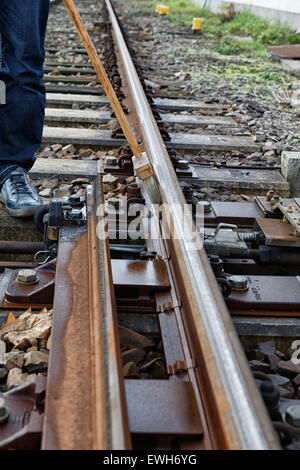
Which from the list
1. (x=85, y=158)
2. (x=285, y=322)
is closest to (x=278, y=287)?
(x=285, y=322)

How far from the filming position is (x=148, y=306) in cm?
205

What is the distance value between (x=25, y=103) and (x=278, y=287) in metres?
1.53

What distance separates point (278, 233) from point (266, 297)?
0.38 meters

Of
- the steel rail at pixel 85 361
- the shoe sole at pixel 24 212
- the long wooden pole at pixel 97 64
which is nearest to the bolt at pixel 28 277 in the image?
the steel rail at pixel 85 361

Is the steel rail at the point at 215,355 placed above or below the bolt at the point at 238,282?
below

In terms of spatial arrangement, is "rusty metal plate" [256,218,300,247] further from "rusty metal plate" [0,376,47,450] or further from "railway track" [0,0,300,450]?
"rusty metal plate" [0,376,47,450]

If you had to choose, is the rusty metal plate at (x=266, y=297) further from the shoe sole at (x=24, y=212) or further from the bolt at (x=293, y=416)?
the shoe sole at (x=24, y=212)

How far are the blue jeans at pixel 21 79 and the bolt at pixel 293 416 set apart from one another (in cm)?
177

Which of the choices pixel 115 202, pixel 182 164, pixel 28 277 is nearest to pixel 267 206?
pixel 115 202

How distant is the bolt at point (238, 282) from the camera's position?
207cm

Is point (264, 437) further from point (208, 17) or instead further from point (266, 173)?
point (208, 17)

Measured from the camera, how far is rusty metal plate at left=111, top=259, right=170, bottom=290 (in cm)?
204

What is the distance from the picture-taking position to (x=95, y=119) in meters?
4.56

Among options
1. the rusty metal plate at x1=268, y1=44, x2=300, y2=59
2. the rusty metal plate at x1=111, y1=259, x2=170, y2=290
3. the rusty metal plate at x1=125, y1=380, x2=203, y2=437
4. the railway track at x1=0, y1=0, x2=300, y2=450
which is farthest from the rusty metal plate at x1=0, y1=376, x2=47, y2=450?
the rusty metal plate at x1=268, y1=44, x2=300, y2=59
